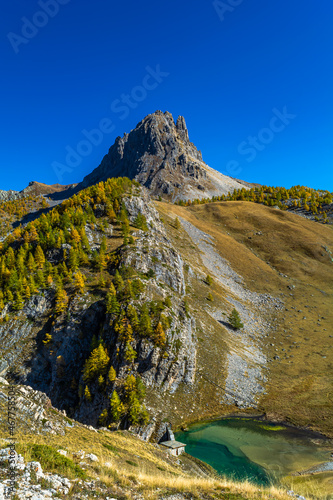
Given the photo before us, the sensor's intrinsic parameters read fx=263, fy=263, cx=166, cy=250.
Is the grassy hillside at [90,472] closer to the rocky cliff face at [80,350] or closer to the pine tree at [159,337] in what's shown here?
the rocky cliff face at [80,350]

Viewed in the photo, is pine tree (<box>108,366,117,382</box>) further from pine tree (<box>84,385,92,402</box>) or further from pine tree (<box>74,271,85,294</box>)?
pine tree (<box>74,271,85,294</box>)

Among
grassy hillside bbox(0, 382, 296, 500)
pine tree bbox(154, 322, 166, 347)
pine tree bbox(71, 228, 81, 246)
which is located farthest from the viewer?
pine tree bbox(71, 228, 81, 246)

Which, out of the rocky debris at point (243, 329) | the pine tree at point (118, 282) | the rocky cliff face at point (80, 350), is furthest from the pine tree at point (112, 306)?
the rocky debris at point (243, 329)

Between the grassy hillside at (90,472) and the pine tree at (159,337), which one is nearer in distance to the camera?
the grassy hillside at (90,472)

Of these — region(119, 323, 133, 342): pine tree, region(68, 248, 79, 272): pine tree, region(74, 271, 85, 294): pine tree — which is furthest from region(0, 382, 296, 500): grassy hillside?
region(68, 248, 79, 272): pine tree

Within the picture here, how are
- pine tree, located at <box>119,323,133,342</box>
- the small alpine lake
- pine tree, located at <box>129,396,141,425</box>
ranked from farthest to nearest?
pine tree, located at <box>119,323,133,342</box>, pine tree, located at <box>129,396,141,425</box>, the small alpine lake

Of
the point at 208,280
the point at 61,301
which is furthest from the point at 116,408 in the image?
the point at 208,280

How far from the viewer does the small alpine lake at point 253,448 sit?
32.0 metres

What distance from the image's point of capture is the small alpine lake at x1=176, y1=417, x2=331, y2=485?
3195 centimetres

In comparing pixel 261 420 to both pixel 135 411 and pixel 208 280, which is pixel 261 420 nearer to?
pixel 135 411

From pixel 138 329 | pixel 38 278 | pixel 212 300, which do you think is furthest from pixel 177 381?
pixel 38 278

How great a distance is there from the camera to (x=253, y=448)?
3688 centimetres

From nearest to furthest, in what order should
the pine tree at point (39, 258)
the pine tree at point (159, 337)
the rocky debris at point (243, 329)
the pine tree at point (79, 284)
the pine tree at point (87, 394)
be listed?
1. the pine tree at point (87, 394)
2. the pine tree at point (159, 337)
3. the rocky debris at point (243, 329)
4. the pine tree at point (79, 284)
5. the pine tree at point (39, 258)

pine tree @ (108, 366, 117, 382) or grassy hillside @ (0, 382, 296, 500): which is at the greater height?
grassy hillside @ (0, 382, 296, 500)
